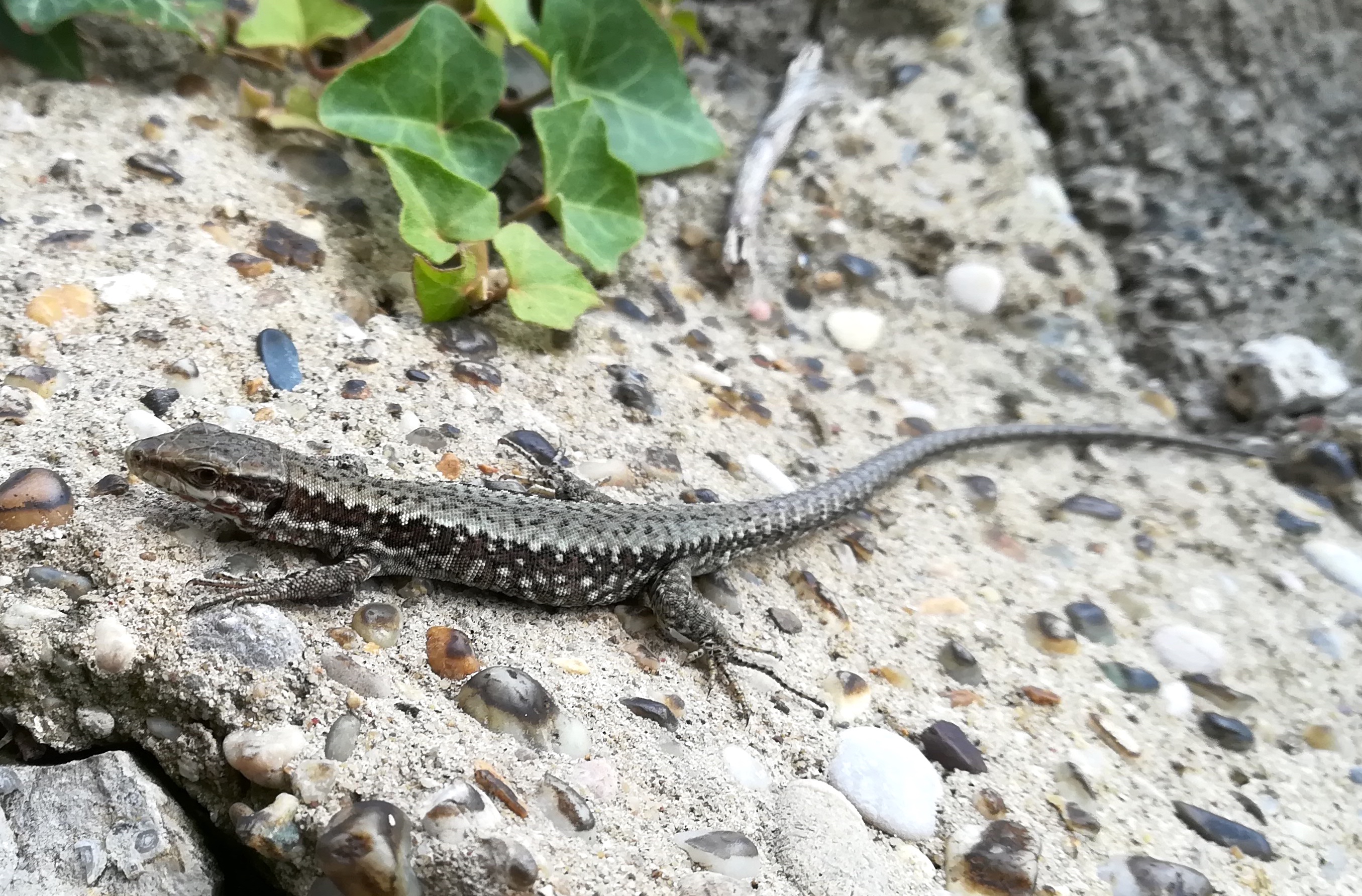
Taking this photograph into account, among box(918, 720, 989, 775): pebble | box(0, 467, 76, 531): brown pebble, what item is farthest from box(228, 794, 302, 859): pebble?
box(918, 720, 989, 775): pebble

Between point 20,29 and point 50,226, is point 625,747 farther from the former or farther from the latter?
point 20,29

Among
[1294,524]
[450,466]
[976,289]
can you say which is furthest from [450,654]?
[1294,524]

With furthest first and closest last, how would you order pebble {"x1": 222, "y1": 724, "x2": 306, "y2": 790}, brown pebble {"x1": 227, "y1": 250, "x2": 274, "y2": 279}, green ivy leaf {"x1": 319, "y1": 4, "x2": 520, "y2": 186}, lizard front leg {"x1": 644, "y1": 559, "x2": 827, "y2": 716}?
green ivy leaf {"x1": 319, "y1": 4, "x2": 520, "y2": 186}, brown pebble {"x1": 227, "y1": 250, "x2": 274, "y2": 279}, lizard front leg {"x1": 644, "y1": 559, "x2": 827, "y2": 716}, pebble {"x1": 222, "y1": 724, "x2": 306, "y2": 790}

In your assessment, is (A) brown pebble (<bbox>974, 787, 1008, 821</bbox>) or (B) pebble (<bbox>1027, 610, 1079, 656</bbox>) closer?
(A) brown pebble (<bbox>974, 787, 1008, 821</bbox>)

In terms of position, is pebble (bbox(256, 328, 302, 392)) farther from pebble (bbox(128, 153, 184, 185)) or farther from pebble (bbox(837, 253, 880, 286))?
pebble (bbox(837, 253, 880, 286))

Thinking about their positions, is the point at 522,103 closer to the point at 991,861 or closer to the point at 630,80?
the point at 630,80

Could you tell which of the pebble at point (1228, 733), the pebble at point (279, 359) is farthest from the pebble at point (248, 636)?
the pebble at point (1228, 733)

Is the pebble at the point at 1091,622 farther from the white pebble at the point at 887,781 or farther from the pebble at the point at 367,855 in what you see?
the pebble at the point at 367,855
